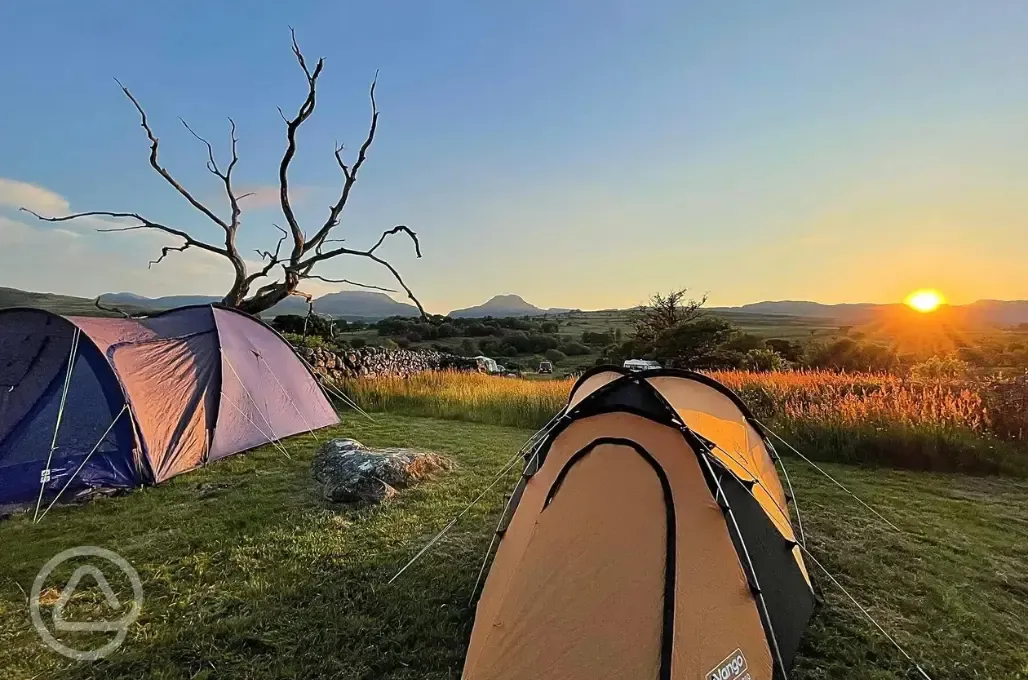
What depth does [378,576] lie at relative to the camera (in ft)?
14.4

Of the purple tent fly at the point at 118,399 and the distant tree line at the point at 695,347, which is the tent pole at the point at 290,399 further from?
the distant tree line at the point at 695,347

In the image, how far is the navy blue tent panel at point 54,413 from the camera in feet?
19.8

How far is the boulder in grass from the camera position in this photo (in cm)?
605

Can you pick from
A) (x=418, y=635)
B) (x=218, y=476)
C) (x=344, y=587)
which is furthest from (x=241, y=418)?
(x=418, y=635)

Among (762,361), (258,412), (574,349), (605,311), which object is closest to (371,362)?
(258,412)

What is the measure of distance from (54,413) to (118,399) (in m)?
0.62

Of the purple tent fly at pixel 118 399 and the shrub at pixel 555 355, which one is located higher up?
the purple tent fly at pixel 118 399

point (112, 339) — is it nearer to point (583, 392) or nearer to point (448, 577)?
point (448, 577)

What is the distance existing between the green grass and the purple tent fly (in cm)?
45

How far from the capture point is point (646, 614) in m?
2.77

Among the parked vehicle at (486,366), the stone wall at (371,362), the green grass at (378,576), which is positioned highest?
the stone wall at (371,362)

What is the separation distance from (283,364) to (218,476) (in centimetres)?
249

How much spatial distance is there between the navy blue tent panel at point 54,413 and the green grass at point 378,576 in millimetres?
462

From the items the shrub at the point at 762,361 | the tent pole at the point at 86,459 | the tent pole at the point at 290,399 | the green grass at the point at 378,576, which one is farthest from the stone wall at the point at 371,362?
the shrub at the point at 762,361
